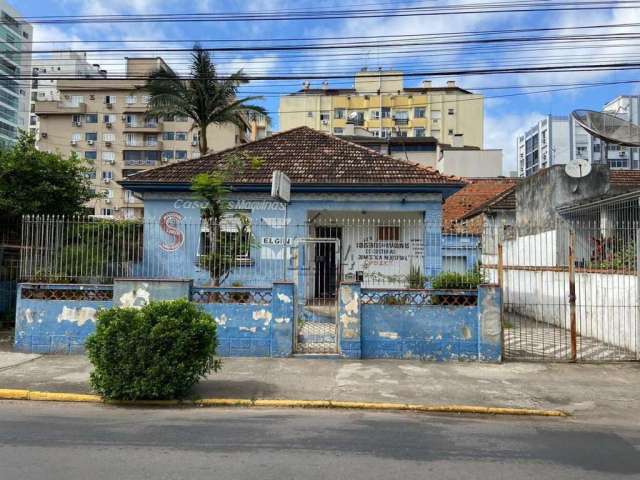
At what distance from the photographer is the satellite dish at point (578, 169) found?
1559cm

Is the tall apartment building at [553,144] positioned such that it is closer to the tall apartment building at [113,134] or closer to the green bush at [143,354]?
the tall apartment building at [113,134]

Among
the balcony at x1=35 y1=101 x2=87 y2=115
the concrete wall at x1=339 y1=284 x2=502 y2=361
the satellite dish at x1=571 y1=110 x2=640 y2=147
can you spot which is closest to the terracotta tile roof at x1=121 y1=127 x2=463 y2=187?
the satellite dish at x1=571 y1=110 x2=640 y2=147

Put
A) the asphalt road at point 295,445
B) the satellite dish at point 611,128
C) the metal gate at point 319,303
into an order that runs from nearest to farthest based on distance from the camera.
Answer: the asphalt road at point 295,445 → the metal gate at point 319,303 → the satellite dish at point 611,128

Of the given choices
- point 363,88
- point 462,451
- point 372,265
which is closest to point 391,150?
point 363,88

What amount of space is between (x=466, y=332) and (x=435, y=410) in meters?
3.10

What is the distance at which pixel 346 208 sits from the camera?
14555 millimetres

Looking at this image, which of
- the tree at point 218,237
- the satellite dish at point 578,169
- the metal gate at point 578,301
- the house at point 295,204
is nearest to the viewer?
the metal gate at point 578,301

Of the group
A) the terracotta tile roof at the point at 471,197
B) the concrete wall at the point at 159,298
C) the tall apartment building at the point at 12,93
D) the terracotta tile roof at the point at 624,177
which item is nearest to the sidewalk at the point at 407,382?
the concrete wall at the point at 159,298

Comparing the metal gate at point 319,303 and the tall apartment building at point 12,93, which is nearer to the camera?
the metal gate at point 319,303

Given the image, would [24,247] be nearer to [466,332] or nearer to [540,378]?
[466,332]

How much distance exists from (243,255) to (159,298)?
79.8 inches

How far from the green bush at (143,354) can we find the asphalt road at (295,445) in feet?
1.00

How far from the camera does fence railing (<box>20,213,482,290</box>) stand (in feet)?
35.0

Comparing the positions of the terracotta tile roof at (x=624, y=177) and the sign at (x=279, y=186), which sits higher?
the terracotta tile roof at (x=624, y=177)
